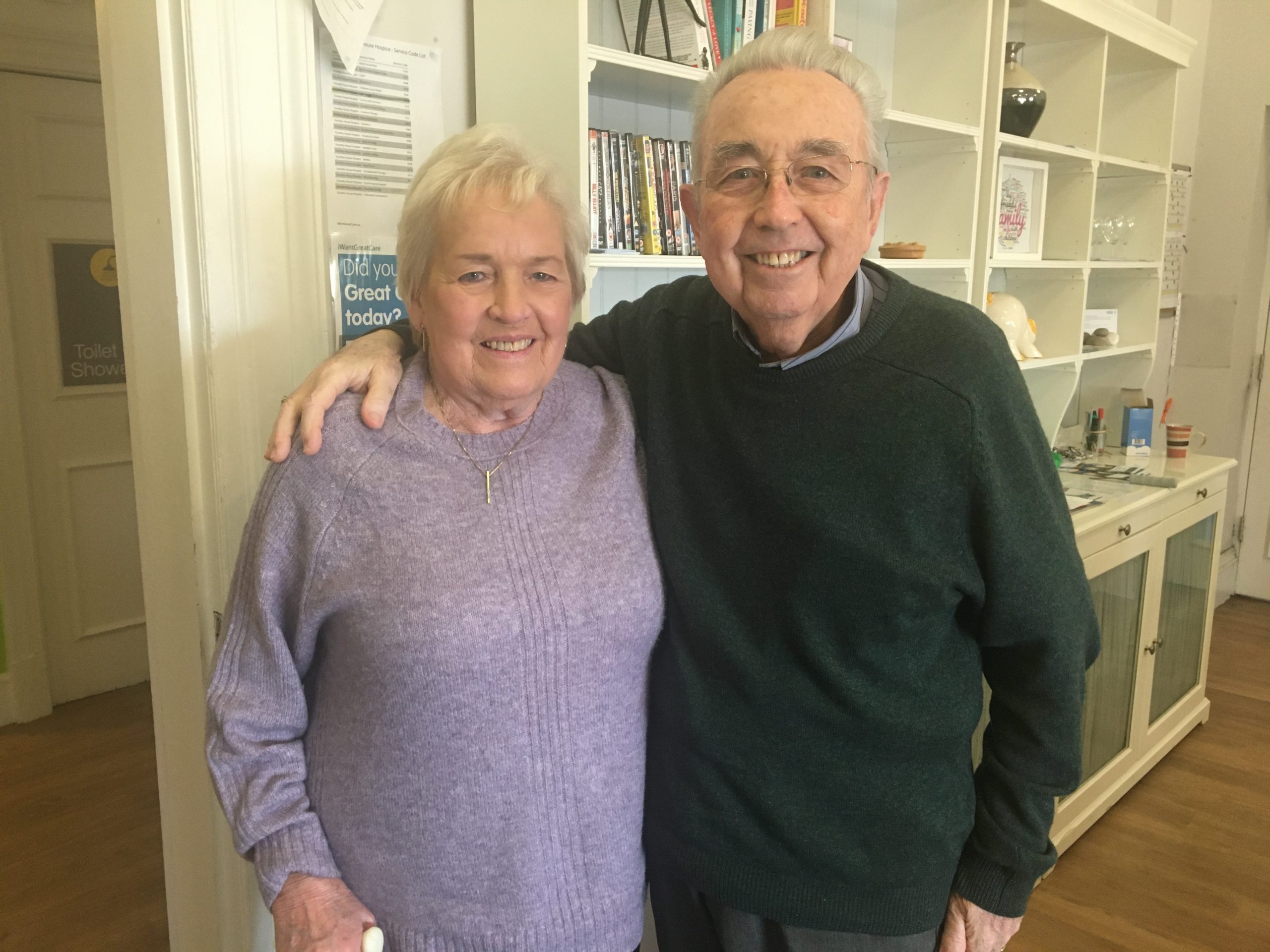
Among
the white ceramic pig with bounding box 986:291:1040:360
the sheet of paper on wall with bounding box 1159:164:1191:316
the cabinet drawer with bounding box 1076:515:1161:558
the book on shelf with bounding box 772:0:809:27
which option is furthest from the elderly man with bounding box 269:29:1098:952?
the sheet of paper on wall with bounding box 1159:164:1191:316

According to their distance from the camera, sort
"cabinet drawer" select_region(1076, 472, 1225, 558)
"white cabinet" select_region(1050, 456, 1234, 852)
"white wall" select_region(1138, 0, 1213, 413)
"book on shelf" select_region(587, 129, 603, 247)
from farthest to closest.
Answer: "white wall" select_region(1138, 0, 1213, 413)
"white cabinet" select_region(1050, 456, 1234, 852)
"cabinet drawer" select_region(1076, 472, 1225, 558)
"book on shelf" select_region(587, 129, 603, 247)

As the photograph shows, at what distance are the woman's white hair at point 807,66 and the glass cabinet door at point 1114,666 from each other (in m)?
1.84

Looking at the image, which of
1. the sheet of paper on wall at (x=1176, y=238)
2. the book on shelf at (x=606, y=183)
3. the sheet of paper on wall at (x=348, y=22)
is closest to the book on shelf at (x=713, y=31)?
the book on shelf at (x=606, y=183)

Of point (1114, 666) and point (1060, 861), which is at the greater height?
point (1114, 666)

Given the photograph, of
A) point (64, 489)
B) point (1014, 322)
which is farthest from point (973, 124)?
point (64, 489)

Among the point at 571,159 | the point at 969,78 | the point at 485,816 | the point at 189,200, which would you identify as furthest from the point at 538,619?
the point at 969,78

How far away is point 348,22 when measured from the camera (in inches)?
53.9

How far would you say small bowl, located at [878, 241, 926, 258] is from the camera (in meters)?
2.41

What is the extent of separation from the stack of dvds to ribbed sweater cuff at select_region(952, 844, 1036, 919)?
116cm

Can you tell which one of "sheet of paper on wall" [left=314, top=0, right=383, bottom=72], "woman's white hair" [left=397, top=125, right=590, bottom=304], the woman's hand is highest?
"sheet of paper on wall" [left=314, top=0, right=383, bottom=72]

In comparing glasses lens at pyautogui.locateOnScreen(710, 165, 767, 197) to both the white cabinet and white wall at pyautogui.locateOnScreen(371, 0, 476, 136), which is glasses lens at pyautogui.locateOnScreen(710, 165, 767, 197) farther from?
the white cabinet

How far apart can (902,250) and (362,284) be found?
4.80 feet

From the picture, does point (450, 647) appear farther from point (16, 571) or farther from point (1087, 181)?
point (16, 571)

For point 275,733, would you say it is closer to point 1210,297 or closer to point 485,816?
point 485,816
